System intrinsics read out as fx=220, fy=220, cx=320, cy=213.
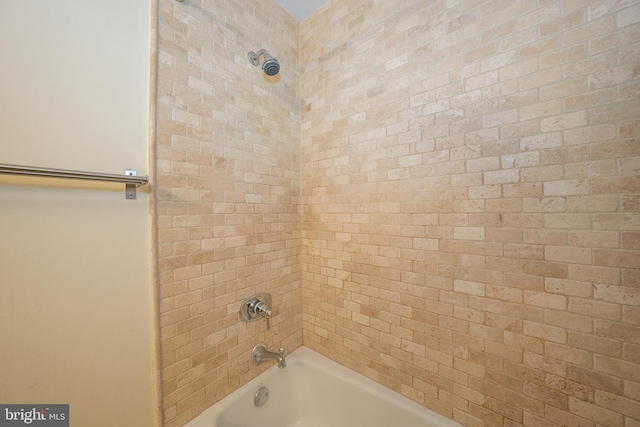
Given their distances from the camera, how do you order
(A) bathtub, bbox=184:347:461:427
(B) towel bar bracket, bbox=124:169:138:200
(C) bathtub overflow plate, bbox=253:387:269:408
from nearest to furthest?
(B) towel bar bracket, bbox=124:169:138:200
(A) bathtub, bbox=184:347:461:427
(C) bathtub overflow plate, bbox=253:387:269:408

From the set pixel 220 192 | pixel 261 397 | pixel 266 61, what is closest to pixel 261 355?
pixel 261 397

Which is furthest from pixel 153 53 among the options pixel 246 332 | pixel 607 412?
pixel 607 412

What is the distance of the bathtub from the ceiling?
2570 mm

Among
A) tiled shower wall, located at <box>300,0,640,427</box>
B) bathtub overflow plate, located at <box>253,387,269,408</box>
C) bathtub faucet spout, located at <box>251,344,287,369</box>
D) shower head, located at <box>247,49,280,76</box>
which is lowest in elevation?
bathtub overflow plate, located at <box>253,387,269,408</box>

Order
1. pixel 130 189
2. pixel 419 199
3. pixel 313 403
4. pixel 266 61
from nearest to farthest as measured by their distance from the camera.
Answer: pixel 130 189 < pixel 419 199 < pixel 266 61 < pixel 313 403

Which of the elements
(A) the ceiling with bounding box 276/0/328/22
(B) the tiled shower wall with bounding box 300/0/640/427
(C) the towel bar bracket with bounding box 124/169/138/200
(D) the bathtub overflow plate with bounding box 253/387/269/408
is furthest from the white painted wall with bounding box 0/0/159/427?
(B) the tiled shower wall with bounding box 300/0/640/427

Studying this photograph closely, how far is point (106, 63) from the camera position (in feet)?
3.08

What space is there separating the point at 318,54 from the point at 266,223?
4.30 ft

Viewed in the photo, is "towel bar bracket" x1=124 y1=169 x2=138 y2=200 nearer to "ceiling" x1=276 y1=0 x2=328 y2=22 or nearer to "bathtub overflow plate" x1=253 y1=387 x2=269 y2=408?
"bathtub overflow plate" x1=253 y1=387 x2=269 y2=408

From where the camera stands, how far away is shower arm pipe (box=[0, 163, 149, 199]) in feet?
2.22

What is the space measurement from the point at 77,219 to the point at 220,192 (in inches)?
22.5

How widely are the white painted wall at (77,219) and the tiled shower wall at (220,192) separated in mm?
89

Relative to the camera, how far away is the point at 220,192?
126cm

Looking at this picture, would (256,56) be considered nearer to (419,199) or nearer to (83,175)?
(83,175)
